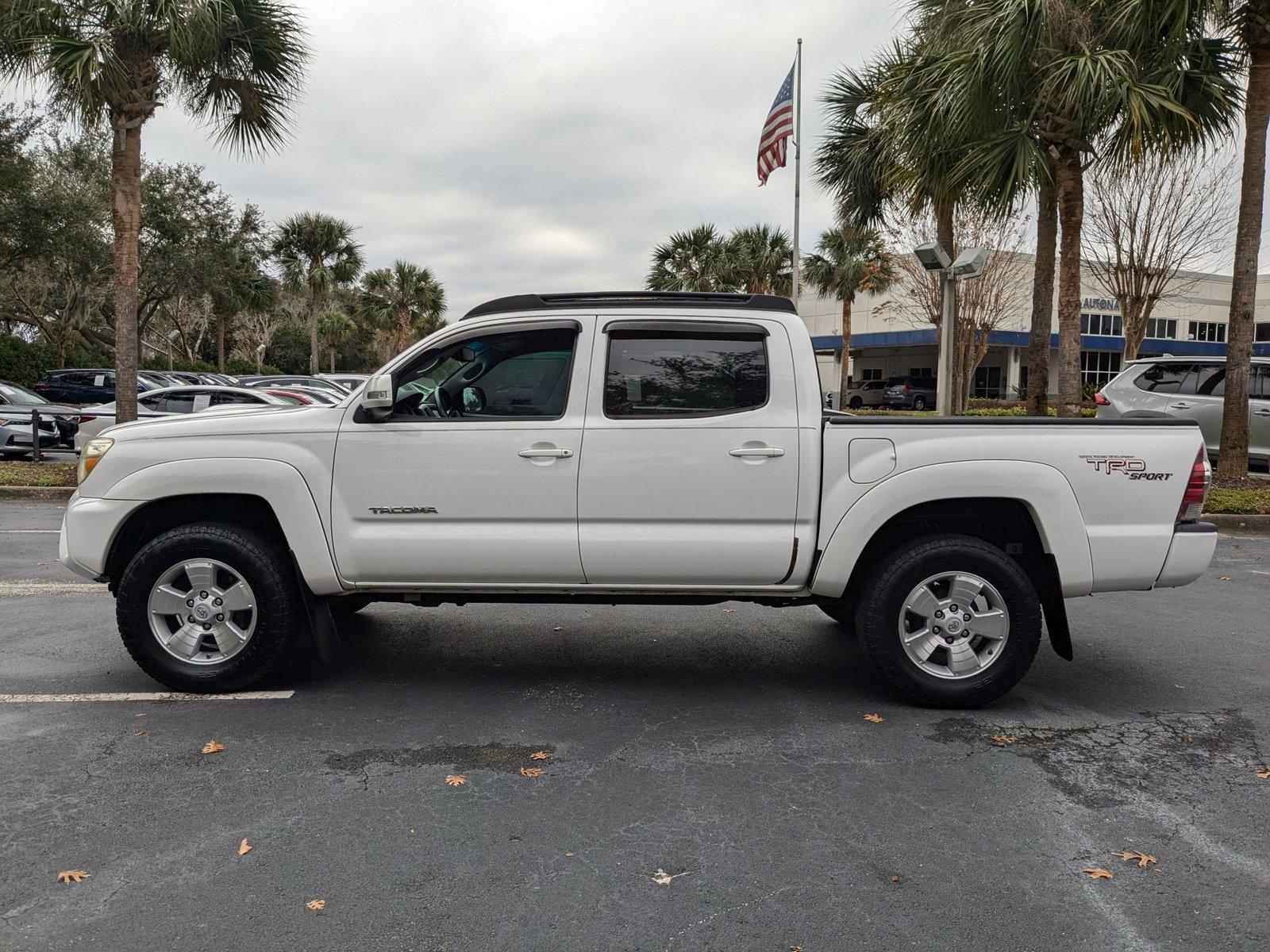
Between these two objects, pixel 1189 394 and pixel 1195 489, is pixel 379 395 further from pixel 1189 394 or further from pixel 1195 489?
pixel 1189 394

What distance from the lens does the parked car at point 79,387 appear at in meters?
24.7

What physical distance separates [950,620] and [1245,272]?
11.2 meters

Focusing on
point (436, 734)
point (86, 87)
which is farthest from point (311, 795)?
point (86, 87)

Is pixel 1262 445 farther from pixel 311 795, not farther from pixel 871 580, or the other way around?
pixel 311 795

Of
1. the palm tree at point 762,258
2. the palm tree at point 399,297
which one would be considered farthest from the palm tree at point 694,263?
the palm tree at point 399,297

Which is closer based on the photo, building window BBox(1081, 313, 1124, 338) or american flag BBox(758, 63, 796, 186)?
american flag BBox(758, 63, 796, 186)

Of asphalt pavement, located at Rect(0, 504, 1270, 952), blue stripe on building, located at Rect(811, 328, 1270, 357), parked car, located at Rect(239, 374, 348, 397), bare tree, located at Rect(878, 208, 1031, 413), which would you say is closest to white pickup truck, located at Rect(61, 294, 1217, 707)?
asphalt pavement, located at Rect(0, 504, 1270, 952)

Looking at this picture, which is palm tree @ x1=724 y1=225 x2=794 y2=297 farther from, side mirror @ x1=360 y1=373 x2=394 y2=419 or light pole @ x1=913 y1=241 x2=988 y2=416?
side mirror @ x1=360 y1=373 x2=394 y2=419

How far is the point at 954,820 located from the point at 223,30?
1435cm

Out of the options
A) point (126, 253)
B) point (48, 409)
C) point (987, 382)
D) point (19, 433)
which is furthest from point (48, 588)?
point (987, 382)

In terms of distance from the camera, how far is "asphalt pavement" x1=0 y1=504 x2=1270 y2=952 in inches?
112

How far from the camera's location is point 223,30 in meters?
13.6

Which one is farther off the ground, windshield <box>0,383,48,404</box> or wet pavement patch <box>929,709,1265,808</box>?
windshield <box>0,383,48,404</box>

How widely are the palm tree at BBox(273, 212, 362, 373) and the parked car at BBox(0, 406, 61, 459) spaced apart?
2809cm
